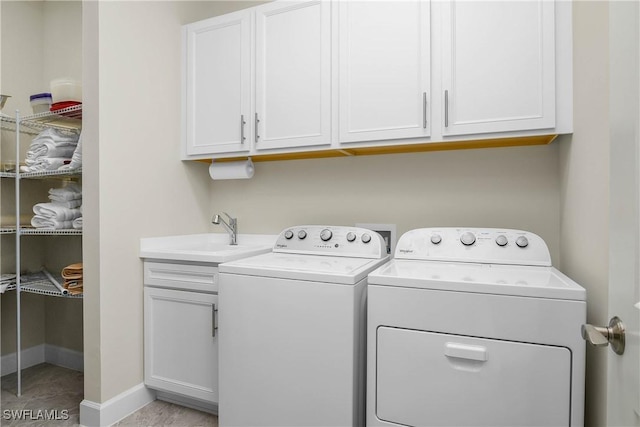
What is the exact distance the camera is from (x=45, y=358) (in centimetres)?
268

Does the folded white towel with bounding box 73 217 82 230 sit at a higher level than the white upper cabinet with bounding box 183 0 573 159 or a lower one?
lower

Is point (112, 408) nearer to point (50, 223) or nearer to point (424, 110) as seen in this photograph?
point (50, 223)

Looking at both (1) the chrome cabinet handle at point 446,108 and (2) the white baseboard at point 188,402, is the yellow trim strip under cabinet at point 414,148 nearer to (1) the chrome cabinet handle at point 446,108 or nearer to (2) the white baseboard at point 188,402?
(1) the chrome cabinet handle at point 446,108

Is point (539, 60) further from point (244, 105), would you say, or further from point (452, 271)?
point (244, 105)

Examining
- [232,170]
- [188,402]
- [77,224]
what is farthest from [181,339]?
[232,170]

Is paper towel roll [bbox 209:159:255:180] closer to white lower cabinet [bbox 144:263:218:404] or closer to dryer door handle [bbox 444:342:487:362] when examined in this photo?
white lower cabinet [bbox 144:263:218:404]

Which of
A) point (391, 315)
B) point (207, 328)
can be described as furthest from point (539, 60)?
point (207, 328)

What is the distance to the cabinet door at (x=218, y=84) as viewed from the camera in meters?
2.16

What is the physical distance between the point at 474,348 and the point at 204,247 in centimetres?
176

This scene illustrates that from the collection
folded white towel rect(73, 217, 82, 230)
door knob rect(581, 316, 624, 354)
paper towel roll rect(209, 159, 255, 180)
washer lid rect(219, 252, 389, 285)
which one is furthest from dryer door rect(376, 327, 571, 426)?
folded white towel rect(73, 217, 82, 230)

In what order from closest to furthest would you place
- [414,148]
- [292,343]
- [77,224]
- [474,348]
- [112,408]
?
[474,348] < [292,343] < [112,408] < [414,148] < [77,224]

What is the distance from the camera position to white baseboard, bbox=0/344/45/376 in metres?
2.44

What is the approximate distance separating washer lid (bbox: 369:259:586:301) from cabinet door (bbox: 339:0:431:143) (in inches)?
26.6

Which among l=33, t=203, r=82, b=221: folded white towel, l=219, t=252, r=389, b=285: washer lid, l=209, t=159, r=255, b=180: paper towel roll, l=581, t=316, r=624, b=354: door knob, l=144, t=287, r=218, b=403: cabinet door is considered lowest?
l=144, t=287, r=218, b=403: cabinet door
